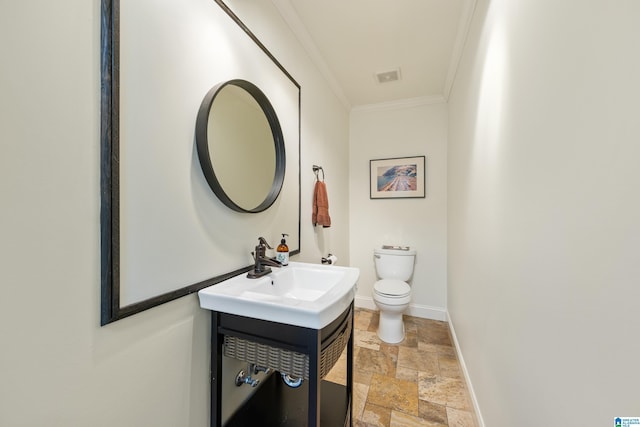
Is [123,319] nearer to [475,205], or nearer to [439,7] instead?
[475,205]

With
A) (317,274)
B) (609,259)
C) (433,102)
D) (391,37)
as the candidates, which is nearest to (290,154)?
(317,274)

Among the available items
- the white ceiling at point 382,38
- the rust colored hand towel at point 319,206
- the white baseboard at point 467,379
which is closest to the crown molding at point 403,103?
the white ceiling at point 382,38

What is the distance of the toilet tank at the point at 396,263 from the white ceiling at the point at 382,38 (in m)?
1.74

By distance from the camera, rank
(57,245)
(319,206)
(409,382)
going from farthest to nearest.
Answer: (319,206) → (409,382) → (57,245)

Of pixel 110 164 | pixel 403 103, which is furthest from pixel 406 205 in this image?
pixel 110 164

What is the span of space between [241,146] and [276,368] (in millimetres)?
1009

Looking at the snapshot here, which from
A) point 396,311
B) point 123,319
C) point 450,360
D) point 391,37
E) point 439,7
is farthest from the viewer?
point 396,311

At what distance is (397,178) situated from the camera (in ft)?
9.53

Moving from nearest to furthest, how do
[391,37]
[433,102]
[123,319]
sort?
[123,319], [391,37], [433,102]

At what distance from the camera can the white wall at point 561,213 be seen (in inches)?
18.5

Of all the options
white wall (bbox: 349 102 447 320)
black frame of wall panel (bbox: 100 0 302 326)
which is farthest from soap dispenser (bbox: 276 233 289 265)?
white wall (bbox: 349 102 447 320)

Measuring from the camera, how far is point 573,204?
605 millimetres

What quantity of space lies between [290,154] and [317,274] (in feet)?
2.70

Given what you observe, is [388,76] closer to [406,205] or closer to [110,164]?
[406,205]
